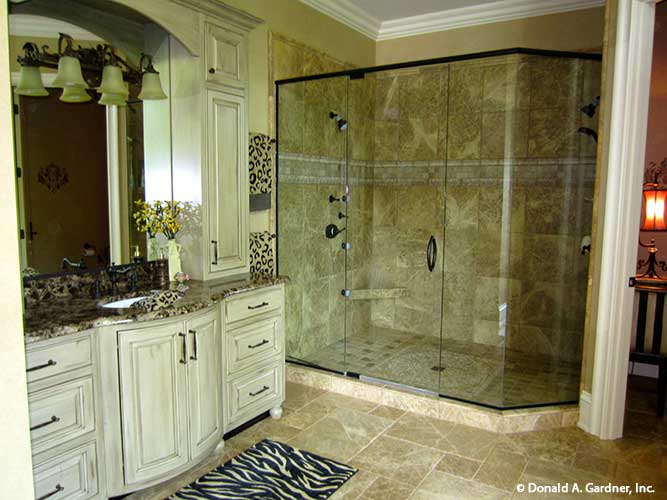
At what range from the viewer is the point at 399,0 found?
427 centimetres

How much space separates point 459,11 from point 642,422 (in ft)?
11.8

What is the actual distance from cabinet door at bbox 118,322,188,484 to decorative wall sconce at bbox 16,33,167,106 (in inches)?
51.0

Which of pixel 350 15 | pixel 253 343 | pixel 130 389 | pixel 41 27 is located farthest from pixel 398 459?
pixel 350 15

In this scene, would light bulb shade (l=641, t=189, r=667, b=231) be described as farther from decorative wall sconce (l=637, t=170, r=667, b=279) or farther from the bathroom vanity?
the bathroom vanity

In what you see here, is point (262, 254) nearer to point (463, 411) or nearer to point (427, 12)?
point (463, 411)

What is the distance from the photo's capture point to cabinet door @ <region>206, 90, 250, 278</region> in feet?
9.98

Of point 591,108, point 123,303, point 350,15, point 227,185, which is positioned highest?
point 350,15

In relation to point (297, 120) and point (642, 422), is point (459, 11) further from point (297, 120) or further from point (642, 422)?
point (642, 422)

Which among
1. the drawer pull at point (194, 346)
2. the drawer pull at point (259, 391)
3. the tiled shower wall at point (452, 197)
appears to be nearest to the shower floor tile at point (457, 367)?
the tiled shower wall at point (452, 197)

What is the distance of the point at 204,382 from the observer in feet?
8.45

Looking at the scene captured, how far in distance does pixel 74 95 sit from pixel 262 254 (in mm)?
1607

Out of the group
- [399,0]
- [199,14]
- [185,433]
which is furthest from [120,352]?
[399,0]

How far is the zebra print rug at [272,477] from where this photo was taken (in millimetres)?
2422

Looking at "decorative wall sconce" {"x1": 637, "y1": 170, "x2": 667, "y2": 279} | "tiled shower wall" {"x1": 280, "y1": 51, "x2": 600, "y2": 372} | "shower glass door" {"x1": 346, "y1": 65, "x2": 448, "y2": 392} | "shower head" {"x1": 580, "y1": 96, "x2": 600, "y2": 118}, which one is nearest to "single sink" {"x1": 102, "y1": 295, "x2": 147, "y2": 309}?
"tiled shower wall" {"x1": 280, "y1": 51, "x2": 600, "y2": 372}
